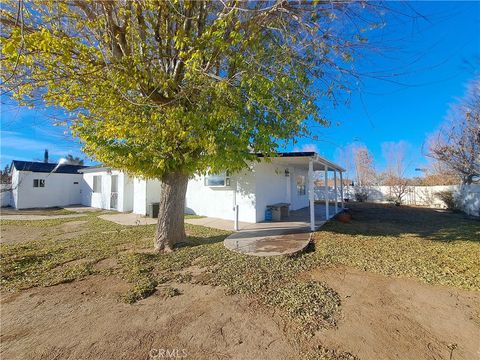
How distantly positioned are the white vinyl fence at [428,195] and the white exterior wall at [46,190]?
21.7 m

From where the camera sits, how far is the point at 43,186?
19.3m

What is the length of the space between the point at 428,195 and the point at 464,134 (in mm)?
10274

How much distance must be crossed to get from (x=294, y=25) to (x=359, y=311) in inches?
215

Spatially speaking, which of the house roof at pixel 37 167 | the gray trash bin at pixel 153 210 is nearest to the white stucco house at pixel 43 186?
the house roof at pixel 37 167

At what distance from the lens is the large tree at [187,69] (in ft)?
14.6

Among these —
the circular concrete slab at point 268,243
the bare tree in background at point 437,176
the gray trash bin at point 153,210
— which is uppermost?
the bare tree in background at point 437,176

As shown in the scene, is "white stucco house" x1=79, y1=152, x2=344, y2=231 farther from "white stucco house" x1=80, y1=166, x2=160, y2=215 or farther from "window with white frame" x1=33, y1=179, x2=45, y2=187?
"window with white frame" x1=33, y1=179, x2=45, y2=187

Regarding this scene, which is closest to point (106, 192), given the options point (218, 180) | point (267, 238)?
point (218, 180)

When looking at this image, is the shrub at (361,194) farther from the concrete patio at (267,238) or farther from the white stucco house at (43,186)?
the white stucco house at (43,186)

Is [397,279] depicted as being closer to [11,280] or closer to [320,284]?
[320,284]

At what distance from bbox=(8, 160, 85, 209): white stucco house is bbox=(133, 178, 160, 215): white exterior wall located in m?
A: 8.33

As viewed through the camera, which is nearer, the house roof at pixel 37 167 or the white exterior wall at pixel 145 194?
the white exterior wall at pixel 145 194

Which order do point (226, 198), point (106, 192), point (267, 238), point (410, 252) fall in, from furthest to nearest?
point (106, 192)
point (226, 198)
point (267, 238)
point (410, 252)

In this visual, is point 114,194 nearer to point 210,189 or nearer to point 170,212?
point 210,189
